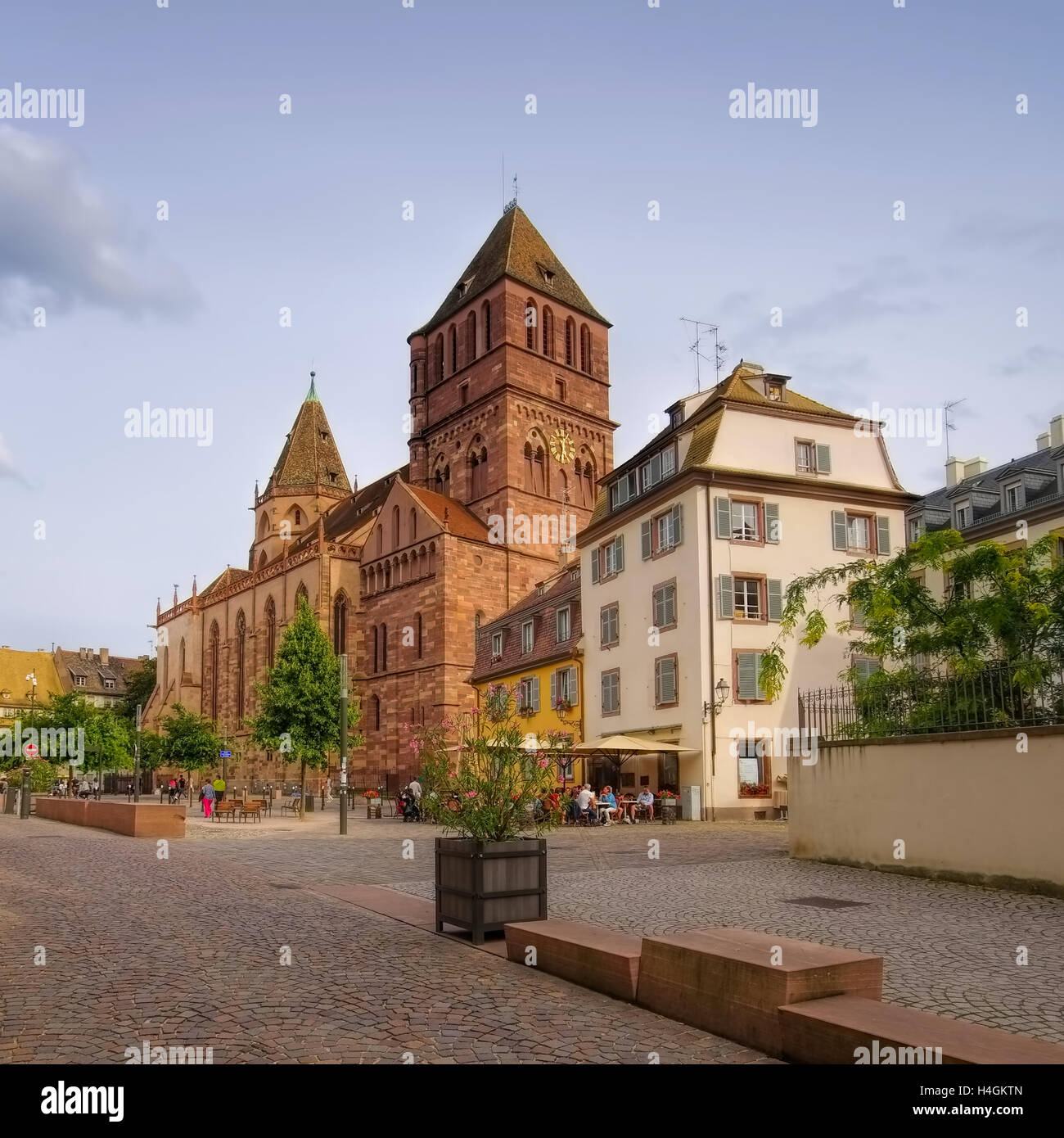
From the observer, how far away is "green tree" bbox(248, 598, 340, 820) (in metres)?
39.8

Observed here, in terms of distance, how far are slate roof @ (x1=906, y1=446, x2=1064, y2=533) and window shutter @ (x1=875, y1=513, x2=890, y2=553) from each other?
1383 mm

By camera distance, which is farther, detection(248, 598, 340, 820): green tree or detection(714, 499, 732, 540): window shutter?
detection(248, 598, 340, 820): green tree

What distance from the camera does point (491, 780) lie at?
417 inches

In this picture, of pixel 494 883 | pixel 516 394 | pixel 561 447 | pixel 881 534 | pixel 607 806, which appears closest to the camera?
pixel 494 883

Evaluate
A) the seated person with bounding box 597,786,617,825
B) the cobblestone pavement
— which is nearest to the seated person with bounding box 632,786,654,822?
the seated person with bounding box 597,786,617,825

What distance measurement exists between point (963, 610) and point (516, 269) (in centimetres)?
4635

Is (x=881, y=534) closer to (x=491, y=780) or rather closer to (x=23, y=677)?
(x=491, y=780)

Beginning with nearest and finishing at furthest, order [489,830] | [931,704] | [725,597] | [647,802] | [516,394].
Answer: [489,830]
[931,704]
[647,802]
[725,597]
[516,394]

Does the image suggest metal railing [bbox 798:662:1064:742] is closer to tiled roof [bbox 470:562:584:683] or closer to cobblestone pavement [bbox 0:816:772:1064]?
cobblestone pavement [bbox 0:816:772:1064]

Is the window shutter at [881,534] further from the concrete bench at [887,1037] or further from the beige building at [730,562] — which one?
the concrete bench at [887,1037]

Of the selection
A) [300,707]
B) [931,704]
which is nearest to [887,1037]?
[931,704]

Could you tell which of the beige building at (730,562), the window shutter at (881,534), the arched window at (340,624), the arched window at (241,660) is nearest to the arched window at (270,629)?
the arched window at (241,660)
